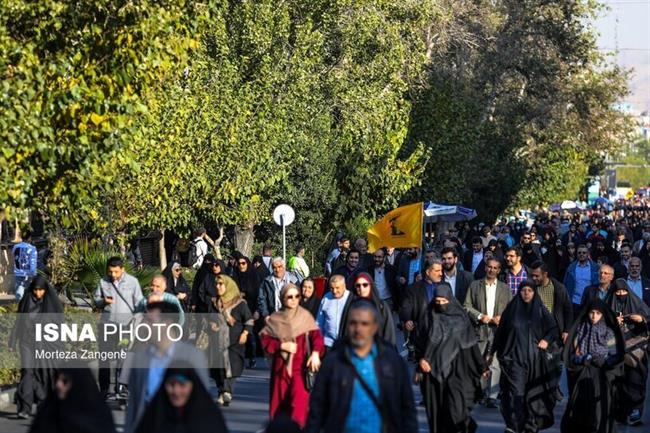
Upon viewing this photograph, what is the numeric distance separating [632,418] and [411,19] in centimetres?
2849

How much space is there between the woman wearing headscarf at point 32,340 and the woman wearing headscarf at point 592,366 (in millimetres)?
4961

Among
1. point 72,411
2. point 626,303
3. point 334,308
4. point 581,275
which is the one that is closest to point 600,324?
point 626,303

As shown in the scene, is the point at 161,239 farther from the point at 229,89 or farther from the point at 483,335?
the point at 483,335

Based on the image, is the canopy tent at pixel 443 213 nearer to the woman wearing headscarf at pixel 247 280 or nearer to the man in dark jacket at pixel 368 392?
the woman wearing headscarf at pixel 247 280

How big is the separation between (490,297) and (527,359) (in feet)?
5.46

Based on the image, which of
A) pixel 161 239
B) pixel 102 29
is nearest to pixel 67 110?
pixel 102 29

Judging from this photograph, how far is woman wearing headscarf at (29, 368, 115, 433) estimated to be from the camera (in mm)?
7645

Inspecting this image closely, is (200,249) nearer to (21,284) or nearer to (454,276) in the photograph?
(21,284)

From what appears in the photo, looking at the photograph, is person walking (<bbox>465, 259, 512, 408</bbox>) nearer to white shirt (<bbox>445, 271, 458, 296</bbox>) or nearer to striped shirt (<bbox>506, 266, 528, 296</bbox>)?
striped shirt (<bbox>506, 266, 528, 296</bbox>)

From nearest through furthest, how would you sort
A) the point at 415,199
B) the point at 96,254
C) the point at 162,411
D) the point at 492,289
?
the point at 162,411 → the point at 492,289 → the point at 96,254 → the point at 415,199

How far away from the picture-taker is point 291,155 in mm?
34812

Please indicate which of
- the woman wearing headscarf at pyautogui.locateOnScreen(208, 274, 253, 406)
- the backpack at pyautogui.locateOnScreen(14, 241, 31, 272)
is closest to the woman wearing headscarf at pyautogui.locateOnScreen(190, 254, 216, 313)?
the woman wearing headscarf at pyautogui.locateOnScreen(208, 274, 253, 406)

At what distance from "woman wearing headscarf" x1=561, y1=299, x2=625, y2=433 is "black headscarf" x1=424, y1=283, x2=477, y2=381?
0.98m

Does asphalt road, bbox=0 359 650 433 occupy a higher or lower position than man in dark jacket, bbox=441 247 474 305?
lower
